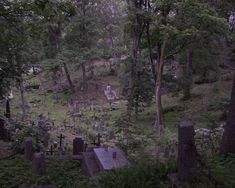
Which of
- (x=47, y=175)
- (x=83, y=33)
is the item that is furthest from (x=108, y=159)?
(x=83, y=33)

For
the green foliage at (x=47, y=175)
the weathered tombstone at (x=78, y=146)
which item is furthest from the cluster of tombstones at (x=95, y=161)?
the weathered tombstone at (x=78, y=146)

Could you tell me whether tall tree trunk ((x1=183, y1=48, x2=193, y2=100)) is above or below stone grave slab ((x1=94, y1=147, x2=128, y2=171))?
above

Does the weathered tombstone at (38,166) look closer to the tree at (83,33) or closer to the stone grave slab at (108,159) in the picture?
the stone grave slab at (108,159)

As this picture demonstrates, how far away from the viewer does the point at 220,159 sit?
20.4ft

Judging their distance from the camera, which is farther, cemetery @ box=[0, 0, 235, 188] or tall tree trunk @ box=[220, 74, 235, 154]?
tall tree trunk @ box=[220, 74, 235, 154]

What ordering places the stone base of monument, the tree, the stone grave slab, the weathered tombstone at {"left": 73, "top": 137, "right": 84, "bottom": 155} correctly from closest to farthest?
the stone grave slab → the stone base of monument → the weathered tombstone at {"left": 73, "top": 137, "right": 84, "bottom": 155} → the tree

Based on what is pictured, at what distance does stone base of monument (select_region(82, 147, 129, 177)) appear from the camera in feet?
23.9

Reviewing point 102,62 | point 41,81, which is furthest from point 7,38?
point 102,62

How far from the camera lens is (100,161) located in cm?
759

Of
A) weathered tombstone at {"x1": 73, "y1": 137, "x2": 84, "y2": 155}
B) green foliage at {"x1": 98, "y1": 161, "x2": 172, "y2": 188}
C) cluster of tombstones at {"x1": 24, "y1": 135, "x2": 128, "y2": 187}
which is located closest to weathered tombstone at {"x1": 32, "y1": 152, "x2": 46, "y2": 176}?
cluster of tombstones at {"x1": 24, "y1": 135, "x2": 128, "y2": 187}

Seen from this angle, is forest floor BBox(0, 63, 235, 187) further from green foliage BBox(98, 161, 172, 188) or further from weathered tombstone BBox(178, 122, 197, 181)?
weathered tombstone BBox(178, 122, 197, 181)

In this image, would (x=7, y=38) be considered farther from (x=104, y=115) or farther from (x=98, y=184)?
(x=104, y=115)

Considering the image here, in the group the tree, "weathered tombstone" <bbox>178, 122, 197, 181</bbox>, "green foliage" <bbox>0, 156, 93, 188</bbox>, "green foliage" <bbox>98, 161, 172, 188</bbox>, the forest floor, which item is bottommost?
"green foliage" <bbox>0, 156, 93, 188</bbox>

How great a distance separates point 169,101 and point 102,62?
1893 centimetres
